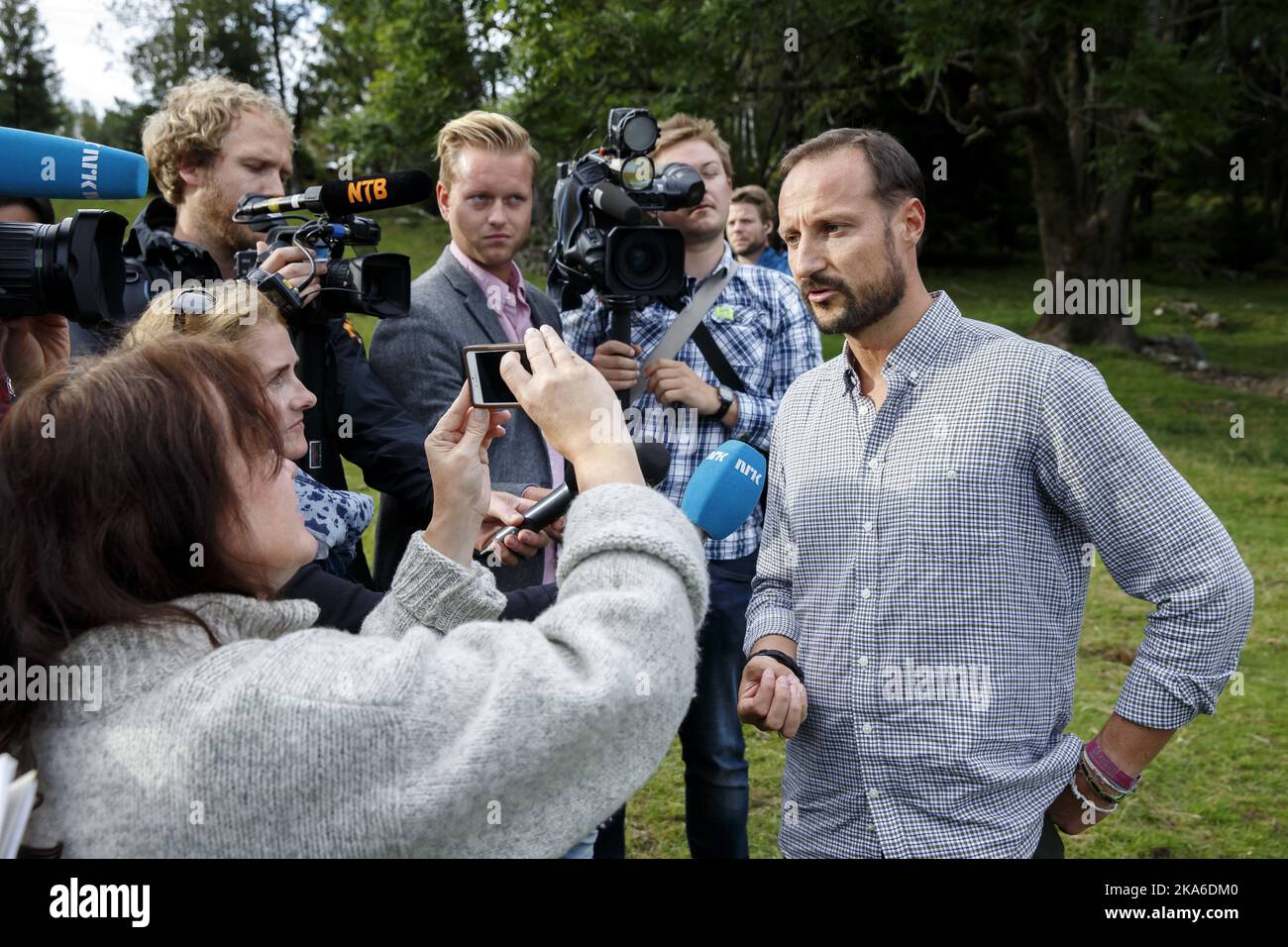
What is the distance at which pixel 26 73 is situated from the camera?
129ft

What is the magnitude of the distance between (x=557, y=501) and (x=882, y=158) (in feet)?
3.42

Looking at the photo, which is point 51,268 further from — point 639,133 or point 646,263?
point 639,133

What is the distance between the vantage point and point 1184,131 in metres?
11.0

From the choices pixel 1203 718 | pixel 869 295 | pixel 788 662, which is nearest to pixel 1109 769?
pixel 788 662

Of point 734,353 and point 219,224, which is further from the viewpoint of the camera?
point 734,353

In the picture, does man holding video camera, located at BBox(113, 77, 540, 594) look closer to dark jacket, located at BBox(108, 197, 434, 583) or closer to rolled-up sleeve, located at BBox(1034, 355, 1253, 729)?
dark jacket, located at BBox(108, 197, 434, 583)

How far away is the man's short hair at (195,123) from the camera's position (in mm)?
3354

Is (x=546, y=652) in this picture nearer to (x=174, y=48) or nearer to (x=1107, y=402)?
(x=1107, y=402)

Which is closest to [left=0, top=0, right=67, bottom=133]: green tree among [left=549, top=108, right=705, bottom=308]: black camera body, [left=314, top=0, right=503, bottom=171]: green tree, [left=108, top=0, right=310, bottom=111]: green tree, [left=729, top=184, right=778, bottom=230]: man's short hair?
[left=108, top=0, right=310, bottom=111]: green tree

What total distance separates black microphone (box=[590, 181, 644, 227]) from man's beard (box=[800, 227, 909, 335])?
685 millimetres

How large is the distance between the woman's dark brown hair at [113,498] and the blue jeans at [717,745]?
6.74ft

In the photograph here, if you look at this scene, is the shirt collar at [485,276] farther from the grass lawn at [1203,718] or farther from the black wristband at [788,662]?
the grass lawn at [1203,718]

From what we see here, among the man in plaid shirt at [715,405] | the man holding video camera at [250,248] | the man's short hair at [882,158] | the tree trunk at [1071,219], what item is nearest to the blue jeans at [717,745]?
the man in plaid shirt at [715,405]
